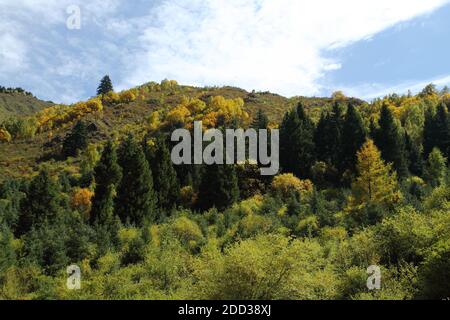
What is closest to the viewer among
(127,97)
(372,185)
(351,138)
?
(372,185)

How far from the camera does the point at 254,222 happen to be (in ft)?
124

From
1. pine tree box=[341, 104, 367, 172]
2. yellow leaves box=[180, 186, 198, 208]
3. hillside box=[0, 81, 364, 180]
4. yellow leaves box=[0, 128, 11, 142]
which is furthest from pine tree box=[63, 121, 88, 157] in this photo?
pine tree box=[341, 104, 367, 172]

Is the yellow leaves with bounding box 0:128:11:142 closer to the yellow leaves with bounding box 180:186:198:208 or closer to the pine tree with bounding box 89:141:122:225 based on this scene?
the yellow leaves with bounding box 180:186:198:208

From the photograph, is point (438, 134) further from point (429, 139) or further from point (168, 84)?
point (168, 84)

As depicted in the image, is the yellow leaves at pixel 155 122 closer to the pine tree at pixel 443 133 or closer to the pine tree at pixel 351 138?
the pine tree at pixel 351 138

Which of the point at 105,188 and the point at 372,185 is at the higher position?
the point at 372,185

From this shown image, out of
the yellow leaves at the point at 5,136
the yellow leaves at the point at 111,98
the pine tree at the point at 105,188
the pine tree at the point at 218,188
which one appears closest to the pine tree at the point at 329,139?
the pine tree at the point at 218,188

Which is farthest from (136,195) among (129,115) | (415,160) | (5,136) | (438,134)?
(5,136)

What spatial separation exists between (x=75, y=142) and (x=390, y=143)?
85022mm

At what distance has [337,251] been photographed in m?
28.7

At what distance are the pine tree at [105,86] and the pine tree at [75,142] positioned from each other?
56.2m

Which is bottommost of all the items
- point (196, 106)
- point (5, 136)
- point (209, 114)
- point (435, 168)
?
point (435, 168)

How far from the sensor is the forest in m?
20.5

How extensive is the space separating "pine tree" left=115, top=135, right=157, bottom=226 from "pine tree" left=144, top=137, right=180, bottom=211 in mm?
4866
